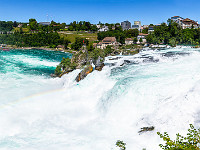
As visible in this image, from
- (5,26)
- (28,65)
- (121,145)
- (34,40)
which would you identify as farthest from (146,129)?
(5,26)

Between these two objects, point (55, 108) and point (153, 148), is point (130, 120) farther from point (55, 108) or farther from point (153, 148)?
point (55, 108)

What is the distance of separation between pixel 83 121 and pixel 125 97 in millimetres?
4114

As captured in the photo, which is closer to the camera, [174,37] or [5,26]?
[174,37]

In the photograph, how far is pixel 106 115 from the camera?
53.9ft

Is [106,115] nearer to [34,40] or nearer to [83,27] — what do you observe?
[34,40]

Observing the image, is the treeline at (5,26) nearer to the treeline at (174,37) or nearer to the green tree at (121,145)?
the treeline at (174,37)

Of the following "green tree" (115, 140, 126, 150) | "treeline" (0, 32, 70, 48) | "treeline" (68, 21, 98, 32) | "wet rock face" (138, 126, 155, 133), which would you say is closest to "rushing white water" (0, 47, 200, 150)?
"wet rock face" (138, 126, 155, 133)

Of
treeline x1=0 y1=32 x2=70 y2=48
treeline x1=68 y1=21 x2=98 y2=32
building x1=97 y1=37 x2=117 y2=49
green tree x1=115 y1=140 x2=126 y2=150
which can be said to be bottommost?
green tree x1=115 y1=140 x2=126 y2=150

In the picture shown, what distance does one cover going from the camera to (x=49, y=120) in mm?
16859

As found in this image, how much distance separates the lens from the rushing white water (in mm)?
12828

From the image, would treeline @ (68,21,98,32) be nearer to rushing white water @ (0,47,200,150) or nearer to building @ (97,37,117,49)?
building @ (97,37,117,49)

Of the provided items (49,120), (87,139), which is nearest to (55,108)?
(49,120)

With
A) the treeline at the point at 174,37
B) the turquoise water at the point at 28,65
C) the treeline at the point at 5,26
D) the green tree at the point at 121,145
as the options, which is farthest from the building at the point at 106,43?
the treeline at the point at 5,26

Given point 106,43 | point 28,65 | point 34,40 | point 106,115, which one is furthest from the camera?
point 34,40
